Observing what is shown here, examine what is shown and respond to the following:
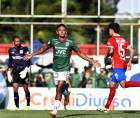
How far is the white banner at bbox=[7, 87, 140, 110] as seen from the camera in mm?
21719

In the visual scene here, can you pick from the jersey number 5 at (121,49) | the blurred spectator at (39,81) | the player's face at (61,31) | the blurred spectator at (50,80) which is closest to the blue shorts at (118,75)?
the jersey number 5 at (121,49)

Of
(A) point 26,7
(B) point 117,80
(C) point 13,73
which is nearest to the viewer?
(B) point 117,80

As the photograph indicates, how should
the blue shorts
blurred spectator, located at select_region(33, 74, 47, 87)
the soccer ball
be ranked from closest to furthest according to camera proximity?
the blue shorts < the soccer ball < blurred spectator, located at select_region(33, 74, 47, 87)

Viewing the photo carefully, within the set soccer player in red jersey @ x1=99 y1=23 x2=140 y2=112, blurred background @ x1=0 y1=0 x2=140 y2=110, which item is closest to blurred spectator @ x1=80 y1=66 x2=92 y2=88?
blurred background @ x1=0 y1=0 x2=140 y2=110

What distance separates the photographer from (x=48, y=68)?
26.0 meters

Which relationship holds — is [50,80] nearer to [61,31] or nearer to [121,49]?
[121,49]

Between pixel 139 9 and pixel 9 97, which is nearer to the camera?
pixel 9 97

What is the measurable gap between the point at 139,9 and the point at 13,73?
24.6 feet

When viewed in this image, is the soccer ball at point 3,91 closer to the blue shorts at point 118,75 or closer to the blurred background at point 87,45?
the blurred background at point 87,45

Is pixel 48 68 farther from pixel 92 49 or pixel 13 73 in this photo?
pixel 13 73

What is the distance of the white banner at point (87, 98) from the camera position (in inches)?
855

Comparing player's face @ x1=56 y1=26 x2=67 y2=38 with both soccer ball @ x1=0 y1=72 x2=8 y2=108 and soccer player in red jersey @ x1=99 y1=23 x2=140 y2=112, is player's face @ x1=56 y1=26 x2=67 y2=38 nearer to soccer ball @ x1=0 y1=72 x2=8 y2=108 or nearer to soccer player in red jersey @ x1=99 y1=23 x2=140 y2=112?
soccer player in red jersey @ x1=99 y1=23 x2=140 y2=112

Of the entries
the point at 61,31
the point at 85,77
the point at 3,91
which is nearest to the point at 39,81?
the point at 85,77

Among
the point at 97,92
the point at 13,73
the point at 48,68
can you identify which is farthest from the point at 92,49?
the point at 13,73
